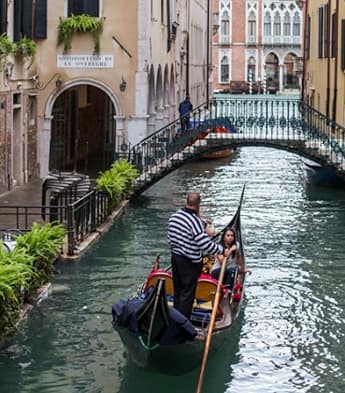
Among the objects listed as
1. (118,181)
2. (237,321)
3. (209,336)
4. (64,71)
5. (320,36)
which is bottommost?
(237,321)

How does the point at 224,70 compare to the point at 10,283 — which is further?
the point at 224,70

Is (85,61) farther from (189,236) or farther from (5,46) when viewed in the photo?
(189,236)

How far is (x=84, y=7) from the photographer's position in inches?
789

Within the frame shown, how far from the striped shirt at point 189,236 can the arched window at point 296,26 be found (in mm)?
60139

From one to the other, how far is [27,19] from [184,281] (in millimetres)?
11713

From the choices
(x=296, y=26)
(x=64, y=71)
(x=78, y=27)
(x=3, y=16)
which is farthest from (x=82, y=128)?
(x=296, y=26)

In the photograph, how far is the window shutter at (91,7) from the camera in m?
20.0

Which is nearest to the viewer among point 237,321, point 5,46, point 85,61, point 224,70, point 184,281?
point 184,281

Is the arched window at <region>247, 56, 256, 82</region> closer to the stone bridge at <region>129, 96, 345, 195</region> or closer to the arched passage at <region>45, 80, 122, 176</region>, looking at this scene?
the arched passage at <region>45, 80, 122, 176</region>

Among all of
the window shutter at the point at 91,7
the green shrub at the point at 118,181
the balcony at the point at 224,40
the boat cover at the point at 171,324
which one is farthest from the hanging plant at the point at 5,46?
the balcony at the point at 224,40

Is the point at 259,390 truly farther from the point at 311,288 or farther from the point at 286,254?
the point at 286,254

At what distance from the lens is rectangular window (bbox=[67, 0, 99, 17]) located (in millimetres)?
19969

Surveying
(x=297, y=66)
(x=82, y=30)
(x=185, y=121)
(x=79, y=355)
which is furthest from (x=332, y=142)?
(x=297, y=66)

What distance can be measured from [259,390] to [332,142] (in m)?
11.3
